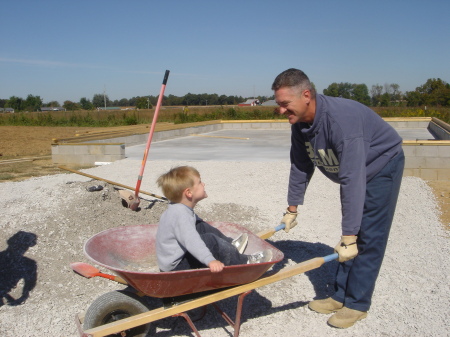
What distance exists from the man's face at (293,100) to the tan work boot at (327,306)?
147cm

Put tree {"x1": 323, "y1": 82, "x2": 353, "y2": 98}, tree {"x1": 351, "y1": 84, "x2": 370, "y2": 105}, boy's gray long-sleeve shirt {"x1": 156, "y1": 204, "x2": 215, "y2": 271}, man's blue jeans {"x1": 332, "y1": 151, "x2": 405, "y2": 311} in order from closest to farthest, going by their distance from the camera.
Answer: boy's gray long-sleeve shirt {"x1": 156, "y1": 204, "x2": 215, "y2": 271} < man's blue jeans {"x1": 332, "y1": 151, "x2": 405, "y2": 311} < tree {"x1": 323, "y1": 82, "x2": 353, "y2": 98} < tree {"x1": 351, "y1": 84, "x2": 370, "y2": 105}

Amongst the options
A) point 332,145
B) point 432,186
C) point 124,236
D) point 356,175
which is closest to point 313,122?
point 332,145

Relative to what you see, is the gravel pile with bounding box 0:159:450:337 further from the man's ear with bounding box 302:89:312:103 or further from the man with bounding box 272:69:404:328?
the man's ear with bounding box 302:89:312:103

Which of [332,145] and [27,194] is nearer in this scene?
[332,145]

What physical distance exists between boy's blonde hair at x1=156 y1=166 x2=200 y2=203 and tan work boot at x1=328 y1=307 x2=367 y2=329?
140 cm

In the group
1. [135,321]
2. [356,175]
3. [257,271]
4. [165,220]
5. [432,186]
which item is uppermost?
[356,175]

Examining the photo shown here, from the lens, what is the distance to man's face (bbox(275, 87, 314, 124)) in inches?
112

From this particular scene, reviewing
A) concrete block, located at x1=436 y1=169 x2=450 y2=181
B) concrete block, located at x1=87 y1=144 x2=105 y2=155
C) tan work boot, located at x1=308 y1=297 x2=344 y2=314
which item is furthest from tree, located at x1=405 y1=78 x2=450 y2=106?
tan work boot, located at x1=308 y1=297 x2=344 y2=314

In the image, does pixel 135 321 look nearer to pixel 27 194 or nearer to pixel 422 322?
pixel 422 322

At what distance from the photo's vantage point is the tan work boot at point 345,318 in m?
3.26

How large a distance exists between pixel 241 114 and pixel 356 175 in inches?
1047

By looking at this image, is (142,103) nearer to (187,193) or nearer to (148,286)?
(187,193)

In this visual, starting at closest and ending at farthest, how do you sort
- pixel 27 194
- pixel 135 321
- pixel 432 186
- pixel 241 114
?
pixel 135 321 → pixel 27 194 → pixel 432 186 → pixel 241 114

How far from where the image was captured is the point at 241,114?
29188mm
